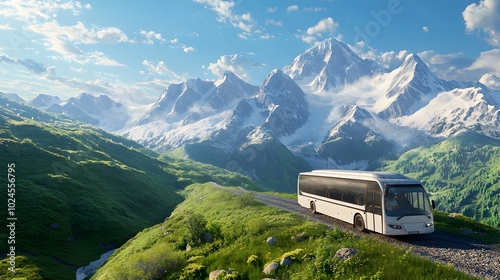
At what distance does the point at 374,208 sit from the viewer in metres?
27.9

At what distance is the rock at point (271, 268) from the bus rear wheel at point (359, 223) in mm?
13948

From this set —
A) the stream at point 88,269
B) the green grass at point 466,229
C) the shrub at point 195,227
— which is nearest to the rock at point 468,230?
the green grass at point 466,229

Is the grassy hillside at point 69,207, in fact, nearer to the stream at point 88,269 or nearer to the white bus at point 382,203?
the stream at point 88,269

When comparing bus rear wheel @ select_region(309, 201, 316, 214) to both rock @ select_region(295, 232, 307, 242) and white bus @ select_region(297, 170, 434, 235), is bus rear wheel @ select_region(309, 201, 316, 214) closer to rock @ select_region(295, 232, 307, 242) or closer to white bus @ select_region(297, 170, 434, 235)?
white bus @ select_region(297, 170, 434, 235)

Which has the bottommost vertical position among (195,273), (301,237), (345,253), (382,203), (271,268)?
(195,273)

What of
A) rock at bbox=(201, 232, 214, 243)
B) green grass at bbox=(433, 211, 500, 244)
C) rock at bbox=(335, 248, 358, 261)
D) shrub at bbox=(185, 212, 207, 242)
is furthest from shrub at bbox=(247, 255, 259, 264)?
green grass at bbox=(433, 211, 500, 244)

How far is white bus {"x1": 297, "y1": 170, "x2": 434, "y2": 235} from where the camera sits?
85.6 feet

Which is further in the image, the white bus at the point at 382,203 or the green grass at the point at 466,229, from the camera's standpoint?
the green grass at the point at 466,229

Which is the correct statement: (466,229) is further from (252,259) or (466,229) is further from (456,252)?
(252,259)

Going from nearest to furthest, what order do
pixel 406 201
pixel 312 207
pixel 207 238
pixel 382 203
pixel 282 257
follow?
pixel 282 257
pixel 382 203
pixel 406 201
pixel 207 238
pixel 312 207

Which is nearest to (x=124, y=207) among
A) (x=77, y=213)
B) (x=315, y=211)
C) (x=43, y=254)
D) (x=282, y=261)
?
A: (x=77, y=213)

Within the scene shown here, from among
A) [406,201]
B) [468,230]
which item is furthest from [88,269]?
[468,230]

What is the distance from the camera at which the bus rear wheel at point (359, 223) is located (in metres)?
29.8

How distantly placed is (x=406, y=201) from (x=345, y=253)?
482 inches
